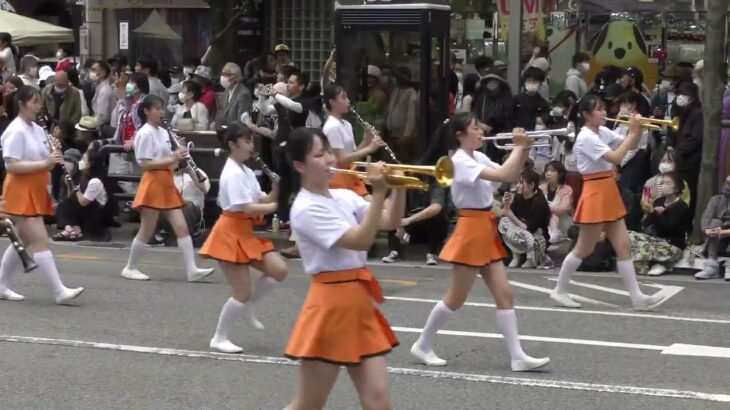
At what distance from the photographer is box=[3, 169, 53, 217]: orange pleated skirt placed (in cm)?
1061

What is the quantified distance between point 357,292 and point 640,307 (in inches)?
210

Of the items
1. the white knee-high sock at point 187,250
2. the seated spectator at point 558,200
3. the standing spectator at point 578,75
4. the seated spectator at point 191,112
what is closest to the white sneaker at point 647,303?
the seated spectator at point 558,200

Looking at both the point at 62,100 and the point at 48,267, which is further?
the point at 62,100

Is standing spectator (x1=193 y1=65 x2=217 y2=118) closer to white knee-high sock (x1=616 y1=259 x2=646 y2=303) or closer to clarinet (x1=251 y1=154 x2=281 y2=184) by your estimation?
clarinet (x1=251 y1=154 x2=281 y2=184)

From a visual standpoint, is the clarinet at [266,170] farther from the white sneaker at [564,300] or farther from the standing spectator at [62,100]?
the standing spectator at [62,100]

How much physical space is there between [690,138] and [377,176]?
929 cm

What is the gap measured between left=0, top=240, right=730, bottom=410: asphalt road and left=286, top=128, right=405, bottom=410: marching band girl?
1870mm

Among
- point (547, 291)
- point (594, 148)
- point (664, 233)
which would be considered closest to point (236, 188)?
point (594, 148)

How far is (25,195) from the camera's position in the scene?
10.6 m

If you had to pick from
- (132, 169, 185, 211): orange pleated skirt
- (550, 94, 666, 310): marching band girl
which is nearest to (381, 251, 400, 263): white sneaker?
(132, 169, 185, 211): orange pleated skirt

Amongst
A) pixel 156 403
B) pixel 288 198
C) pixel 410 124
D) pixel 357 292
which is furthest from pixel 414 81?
pixel 357 292

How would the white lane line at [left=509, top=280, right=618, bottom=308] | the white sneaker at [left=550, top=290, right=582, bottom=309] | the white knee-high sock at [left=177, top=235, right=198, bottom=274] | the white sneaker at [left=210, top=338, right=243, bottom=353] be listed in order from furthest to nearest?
1. the white knee-high sock at [left=177, top=235, right=198, bottom=274]
2. the white lane line at [left=509, top=280, right=618, bottom=308]
3. the white sneaker at [left=550, top=290, right=582, bottom=309]
4. the white sneaker at [left=210, top=338, right=243, bottom=353]

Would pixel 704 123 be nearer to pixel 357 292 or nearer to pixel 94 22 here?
pixel 357 292

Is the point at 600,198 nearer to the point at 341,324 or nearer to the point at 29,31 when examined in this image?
the point at 341,324
